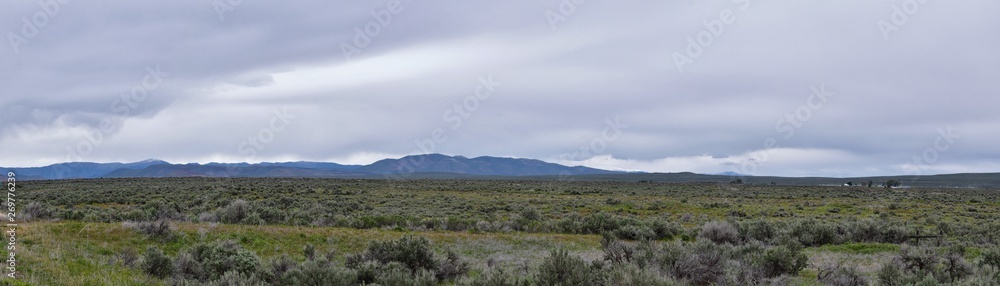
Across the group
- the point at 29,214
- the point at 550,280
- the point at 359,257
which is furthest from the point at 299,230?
the point at 550,280

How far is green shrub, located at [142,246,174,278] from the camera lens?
1012cm

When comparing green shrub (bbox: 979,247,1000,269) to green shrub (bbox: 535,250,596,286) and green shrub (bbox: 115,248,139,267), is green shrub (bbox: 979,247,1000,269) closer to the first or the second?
green shrub (bbox: 535,250,596,286)

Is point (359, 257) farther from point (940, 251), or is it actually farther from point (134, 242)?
point (940, 251)

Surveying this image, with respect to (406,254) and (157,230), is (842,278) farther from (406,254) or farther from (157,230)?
(157,230)

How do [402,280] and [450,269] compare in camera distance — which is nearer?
[402,280]

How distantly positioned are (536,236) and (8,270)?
14448 millimetres

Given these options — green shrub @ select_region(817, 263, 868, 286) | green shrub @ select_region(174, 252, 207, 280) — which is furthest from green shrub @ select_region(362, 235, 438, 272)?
green shrub @ select_region(817, 263, 868, 286)

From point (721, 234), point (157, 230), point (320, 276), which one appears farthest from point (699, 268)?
point (157, 230)

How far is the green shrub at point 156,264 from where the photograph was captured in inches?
399

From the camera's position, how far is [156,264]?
10250mm

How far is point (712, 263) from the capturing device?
389 inches

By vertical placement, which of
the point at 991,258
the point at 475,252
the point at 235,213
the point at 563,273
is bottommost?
the point at 475,252

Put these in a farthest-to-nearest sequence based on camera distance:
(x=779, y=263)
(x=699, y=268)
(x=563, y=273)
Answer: (x=779, y=263) → (x=699, y=268) → (x=563, y=273)

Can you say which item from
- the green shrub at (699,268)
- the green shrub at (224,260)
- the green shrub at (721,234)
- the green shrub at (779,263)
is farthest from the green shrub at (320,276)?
the green shrub at (721,234)
